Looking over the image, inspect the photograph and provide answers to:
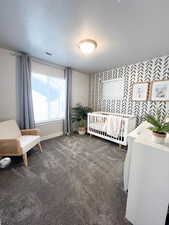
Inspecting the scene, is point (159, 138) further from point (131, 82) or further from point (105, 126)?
point (131, 82)

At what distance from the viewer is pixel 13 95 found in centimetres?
240

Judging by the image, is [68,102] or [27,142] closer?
[27,142]

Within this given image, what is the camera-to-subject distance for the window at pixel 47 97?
2848 mm

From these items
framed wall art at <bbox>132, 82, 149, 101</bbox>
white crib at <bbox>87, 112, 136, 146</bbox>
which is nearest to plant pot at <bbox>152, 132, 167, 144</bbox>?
white crib at <bbox>87, 112, 136, 146</bbox>

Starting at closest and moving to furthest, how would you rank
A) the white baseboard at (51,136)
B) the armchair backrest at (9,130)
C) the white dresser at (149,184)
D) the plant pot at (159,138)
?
the white dresser at (149,184), the plant pot at (159,138), the armchair backrest at (9,130), the white baseboard at (51,136)

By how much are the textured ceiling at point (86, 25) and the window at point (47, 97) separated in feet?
2.73

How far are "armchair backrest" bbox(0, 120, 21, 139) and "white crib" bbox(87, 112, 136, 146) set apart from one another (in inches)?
A: 81.1

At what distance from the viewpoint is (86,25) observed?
1.47 meters

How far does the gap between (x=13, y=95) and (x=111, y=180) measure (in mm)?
2744

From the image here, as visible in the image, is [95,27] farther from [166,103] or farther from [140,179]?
[166,103]

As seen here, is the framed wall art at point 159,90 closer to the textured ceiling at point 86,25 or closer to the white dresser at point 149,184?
the textured ceiling at point 86,25

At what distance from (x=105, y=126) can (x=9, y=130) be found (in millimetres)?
2347

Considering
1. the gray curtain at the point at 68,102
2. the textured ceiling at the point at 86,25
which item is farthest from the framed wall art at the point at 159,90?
the gray curtain at the point at 68,102

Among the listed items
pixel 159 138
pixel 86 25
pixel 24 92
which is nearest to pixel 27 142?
pixel 24 92
